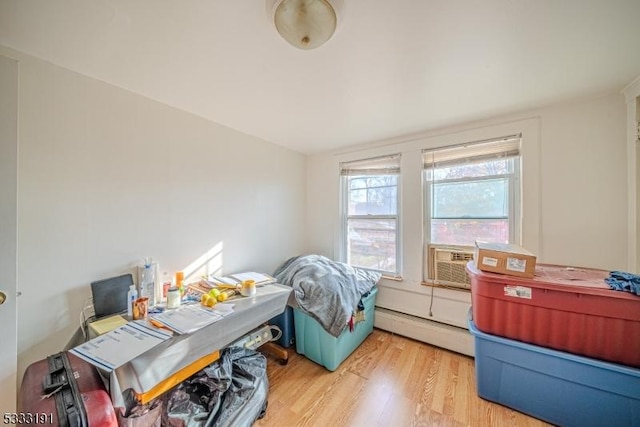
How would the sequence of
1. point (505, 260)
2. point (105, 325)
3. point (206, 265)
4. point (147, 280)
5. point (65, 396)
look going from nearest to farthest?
1. point (65, 396)
2. point (105, 325)
3. point (505, 260)
4. point (147, 280)
5. point (206, 265)

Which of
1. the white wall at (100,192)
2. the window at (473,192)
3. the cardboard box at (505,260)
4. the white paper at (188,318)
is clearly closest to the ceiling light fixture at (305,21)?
the white wall at (100,192)

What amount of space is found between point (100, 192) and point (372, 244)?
8.48ft

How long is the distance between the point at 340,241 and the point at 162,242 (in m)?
1.96

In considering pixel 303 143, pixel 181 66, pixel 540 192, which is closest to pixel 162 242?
pixel 181 66

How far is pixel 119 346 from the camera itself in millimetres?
1076

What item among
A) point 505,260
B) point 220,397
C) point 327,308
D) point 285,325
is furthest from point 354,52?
point 285,325

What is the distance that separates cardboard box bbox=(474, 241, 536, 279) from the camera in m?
1.44

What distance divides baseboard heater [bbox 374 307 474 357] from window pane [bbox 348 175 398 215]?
1190 millimetres

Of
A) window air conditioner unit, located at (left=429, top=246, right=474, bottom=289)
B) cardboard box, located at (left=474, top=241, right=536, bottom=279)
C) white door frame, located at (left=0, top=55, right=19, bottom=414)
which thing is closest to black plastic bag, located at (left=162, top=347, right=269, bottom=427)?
white door frame, located at (left=0, top=55, right=19, bottom=414)

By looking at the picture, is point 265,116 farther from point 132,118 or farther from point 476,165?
point 476,165

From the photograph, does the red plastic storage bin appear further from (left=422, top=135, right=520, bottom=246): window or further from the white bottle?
the white bottle

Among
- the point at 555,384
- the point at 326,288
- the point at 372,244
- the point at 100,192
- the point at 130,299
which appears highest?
the point at 100,192

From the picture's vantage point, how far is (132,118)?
1630mm

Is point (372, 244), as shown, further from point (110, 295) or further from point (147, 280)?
point (110, 295)
